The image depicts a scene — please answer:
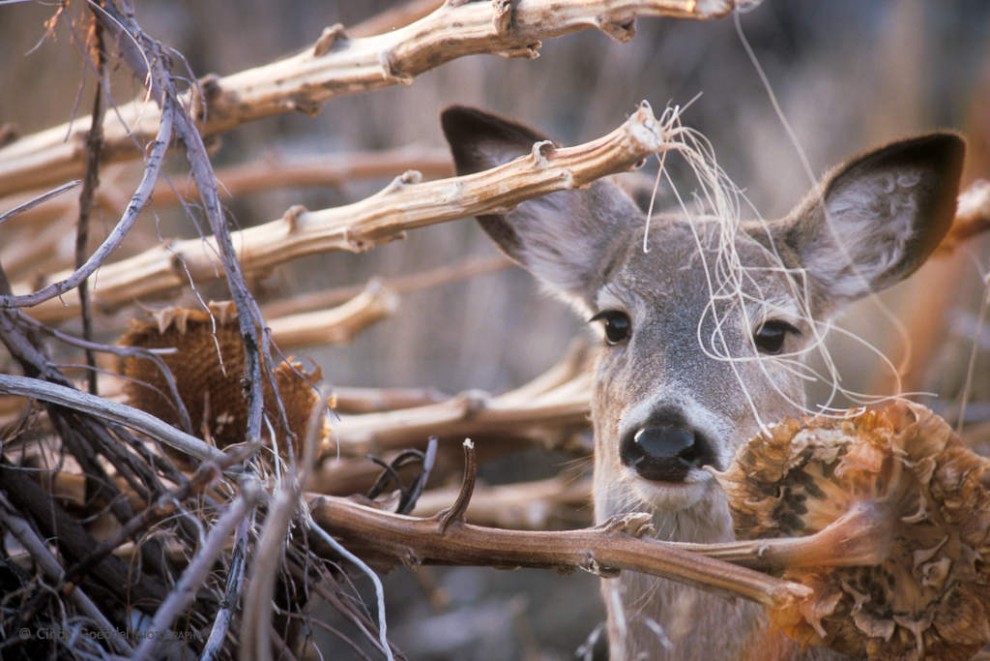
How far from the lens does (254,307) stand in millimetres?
2393

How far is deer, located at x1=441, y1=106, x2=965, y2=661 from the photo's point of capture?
2773 millimetres

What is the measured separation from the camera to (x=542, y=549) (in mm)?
2160

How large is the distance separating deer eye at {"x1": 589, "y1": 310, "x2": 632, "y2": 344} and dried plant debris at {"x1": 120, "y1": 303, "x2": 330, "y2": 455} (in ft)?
3.48

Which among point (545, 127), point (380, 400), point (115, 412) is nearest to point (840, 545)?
point (115, 412)

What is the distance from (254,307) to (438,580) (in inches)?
163

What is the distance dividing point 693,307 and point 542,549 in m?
1.22

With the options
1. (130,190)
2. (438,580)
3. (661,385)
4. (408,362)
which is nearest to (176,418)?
(661,385)

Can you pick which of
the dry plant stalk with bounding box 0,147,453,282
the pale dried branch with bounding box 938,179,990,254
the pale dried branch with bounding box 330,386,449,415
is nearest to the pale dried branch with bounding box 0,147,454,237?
the dry plant stalk with bounding box 0,147,453,282

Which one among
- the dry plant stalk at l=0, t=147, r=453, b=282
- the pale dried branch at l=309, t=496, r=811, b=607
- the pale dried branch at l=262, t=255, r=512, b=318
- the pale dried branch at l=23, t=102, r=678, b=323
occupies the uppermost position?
the pale dried branch at l=23, t=102, r=678, b=323

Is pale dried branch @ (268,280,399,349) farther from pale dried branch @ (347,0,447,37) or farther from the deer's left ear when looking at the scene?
the deer's left ear

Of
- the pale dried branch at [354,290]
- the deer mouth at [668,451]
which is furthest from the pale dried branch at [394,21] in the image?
the deer mouth at [668,451]

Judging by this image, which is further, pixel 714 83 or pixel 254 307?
pixel 714 83

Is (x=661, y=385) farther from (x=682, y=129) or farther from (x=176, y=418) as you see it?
(x=176, y=418)

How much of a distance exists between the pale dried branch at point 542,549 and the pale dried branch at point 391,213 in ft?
2.46
